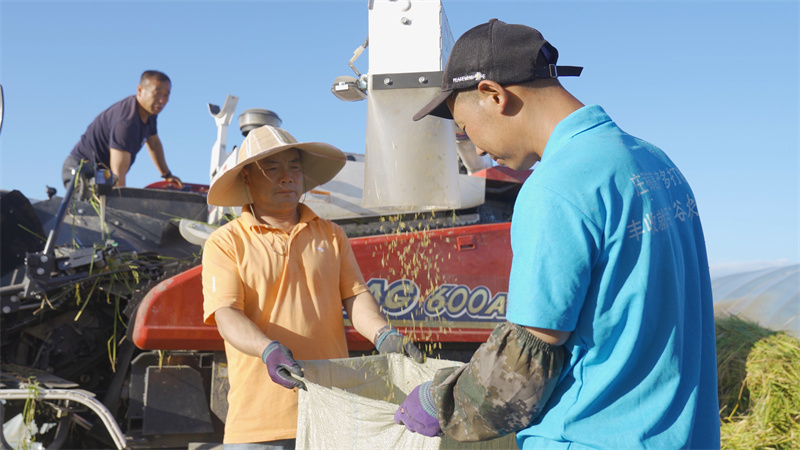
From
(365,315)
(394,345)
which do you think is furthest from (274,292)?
(394,345)

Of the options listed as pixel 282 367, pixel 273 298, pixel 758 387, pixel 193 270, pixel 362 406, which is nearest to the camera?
pixel 362 406

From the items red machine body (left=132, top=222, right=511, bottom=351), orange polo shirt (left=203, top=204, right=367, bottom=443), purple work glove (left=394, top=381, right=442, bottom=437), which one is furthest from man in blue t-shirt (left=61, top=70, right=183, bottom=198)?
purple work glove (left=394, top=381, right=442, bottom=437)

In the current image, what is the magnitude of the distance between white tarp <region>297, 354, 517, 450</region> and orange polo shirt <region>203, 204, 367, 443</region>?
14 cm

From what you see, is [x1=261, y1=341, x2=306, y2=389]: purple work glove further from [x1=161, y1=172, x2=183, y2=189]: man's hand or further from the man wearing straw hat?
[x1=161, y1=172, x2=183, y2=189]: man's hand

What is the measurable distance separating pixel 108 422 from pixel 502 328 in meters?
3.15

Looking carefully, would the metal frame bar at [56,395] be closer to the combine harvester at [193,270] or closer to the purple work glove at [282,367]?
the combine harvester at [193,270]

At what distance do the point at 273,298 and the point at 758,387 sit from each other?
3574 millimetres

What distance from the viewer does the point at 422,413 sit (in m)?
1.71

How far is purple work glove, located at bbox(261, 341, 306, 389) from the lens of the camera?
90.7 inches

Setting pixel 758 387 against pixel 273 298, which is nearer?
pixel 273 298

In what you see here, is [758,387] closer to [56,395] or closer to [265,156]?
[265,156]

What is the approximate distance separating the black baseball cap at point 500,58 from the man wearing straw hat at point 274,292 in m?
1.20

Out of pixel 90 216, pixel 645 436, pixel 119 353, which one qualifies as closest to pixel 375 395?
pixel 645 436

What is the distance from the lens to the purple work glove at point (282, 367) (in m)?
2.30
